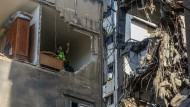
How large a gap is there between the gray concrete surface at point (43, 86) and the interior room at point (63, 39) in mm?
1150

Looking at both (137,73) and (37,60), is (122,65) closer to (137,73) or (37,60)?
(137,73)

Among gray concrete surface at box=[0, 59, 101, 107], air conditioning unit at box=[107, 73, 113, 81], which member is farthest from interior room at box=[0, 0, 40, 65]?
air conditioning unit at box=[107, 73, 113, 81]

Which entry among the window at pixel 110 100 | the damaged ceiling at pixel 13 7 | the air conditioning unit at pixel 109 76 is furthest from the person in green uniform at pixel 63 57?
the window at pixel 110 100

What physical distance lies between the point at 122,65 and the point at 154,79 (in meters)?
4.98

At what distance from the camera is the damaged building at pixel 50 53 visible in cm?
1797

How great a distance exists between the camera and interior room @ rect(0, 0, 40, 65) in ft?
62.4

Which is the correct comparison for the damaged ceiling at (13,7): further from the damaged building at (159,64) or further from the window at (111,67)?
the window at (111,67)

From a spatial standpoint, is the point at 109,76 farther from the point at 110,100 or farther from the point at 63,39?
the point at 63,39

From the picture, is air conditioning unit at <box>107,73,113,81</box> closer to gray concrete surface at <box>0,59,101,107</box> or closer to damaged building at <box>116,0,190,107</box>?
damaged building at <box>116,0,190,107</box>

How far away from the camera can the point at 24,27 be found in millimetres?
19344

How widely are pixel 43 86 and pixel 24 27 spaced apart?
2485 millimetres

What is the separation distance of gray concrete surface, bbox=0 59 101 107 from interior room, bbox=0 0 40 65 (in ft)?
2.48

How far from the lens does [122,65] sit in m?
23.8

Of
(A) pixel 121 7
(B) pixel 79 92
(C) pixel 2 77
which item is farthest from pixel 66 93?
(A) pixel 121 7
